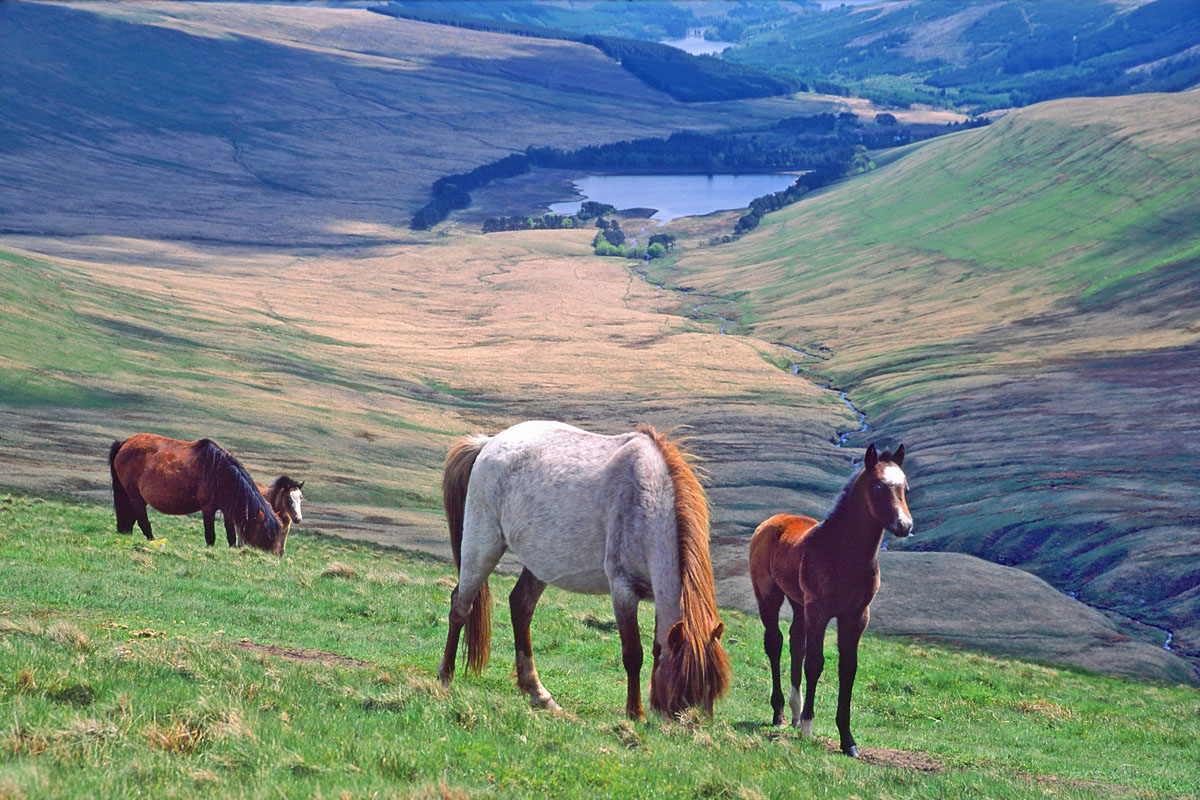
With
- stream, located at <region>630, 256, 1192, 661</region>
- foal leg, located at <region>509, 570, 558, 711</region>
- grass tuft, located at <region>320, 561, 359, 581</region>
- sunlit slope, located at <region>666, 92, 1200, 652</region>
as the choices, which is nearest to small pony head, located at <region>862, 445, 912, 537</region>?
foal leg, located at <region>509, 570, 558, 711</region>

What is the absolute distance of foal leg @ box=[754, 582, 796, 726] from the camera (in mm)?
14703

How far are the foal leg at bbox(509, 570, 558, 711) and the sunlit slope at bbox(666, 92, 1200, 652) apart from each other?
4145 cm

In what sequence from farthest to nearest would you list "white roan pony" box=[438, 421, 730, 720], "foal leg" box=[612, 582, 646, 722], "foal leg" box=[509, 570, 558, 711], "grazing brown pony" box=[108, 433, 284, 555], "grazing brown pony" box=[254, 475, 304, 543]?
"grazing brown pony" box=[254, 475, 304, 543]
"grazing brown pony" box=[108, 433, 284, 555]
"foal leg" box=[509, 570, 558, 711]
"foal leg" box=[612, 582, 646, 722]
"white roan pony" box=[438, 421, 730, 720]

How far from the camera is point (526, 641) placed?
44.0ft

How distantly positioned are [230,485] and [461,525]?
1248cm

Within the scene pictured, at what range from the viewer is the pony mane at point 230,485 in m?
24.8

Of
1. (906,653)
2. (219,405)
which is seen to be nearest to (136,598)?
(906,653)

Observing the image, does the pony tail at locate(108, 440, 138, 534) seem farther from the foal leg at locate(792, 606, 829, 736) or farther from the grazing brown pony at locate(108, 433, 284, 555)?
the foal leg at locate(792, 606, 829, 736)

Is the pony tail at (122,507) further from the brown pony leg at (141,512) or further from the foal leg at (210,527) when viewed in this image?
the foal leg at (210,527)

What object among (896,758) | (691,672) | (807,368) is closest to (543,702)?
(691,672)

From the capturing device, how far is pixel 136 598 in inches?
681

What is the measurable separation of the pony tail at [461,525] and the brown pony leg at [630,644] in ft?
7.83

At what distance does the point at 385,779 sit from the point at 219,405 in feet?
196

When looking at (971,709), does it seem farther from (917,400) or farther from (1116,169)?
(1116,169)
